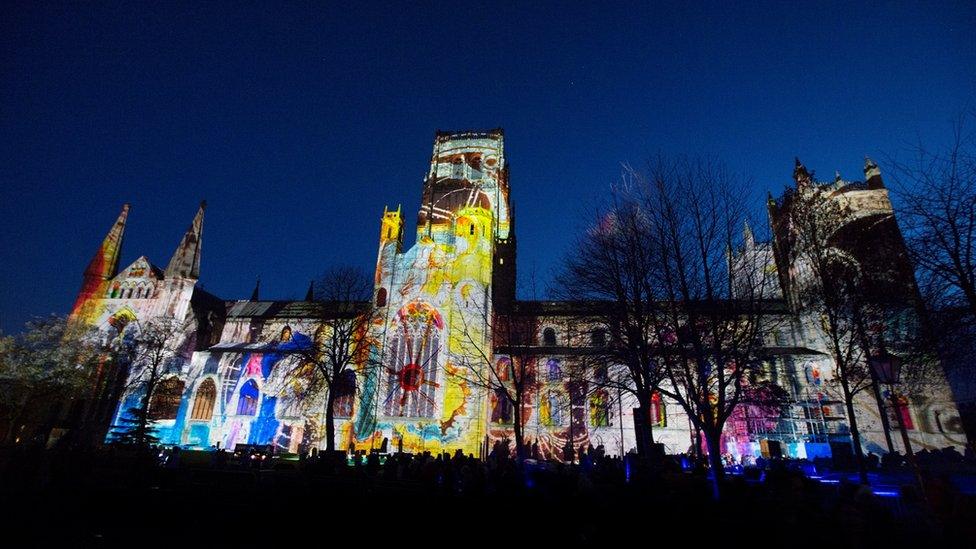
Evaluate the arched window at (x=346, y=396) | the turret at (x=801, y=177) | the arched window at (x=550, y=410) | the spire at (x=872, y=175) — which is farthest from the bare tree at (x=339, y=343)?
the spire at (x=872, y=175)

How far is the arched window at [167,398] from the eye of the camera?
123 feet

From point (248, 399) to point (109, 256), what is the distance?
80.4 feet

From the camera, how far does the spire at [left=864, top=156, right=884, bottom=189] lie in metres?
39.6

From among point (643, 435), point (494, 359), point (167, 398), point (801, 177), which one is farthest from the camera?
point (167, 398)

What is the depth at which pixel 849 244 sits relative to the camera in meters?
19.4

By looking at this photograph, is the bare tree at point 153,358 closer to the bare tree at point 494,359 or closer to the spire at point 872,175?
the bare tree at point 494,359

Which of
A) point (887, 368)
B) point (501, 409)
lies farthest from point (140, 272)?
point (887, 368)

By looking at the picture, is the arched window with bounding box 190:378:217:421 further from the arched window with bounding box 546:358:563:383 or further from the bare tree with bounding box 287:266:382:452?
the arched window with bounding box 546:358:563:383

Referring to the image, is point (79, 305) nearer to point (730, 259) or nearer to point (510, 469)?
point (510, 469)

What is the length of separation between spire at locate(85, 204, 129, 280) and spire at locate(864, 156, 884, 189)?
72.7 meters

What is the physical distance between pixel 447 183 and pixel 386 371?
21403mm

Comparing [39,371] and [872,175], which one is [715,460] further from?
[39,371]

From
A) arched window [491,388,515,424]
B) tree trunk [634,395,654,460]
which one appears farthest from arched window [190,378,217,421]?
tree trunk [634,395,654,460]

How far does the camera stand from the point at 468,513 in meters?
10.3
